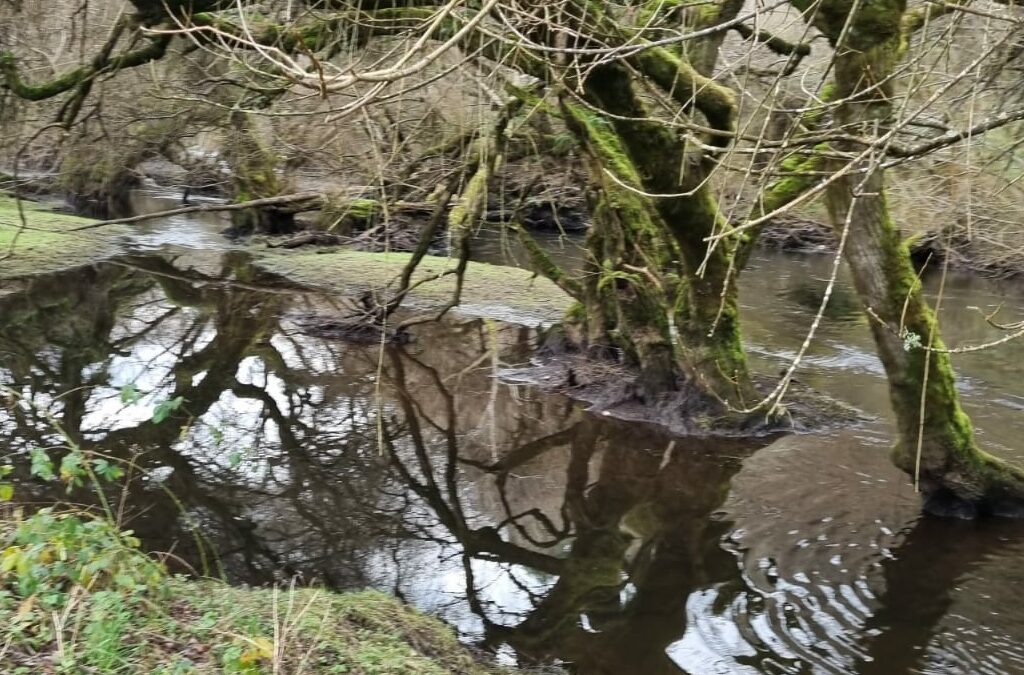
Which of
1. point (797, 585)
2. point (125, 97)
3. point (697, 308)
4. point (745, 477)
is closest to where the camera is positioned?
point (797, 585)

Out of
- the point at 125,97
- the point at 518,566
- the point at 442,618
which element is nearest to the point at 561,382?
the point at 518,566

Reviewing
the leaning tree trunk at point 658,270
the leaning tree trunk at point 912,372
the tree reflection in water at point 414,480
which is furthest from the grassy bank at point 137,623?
the leaning tree trunk at point 658,270

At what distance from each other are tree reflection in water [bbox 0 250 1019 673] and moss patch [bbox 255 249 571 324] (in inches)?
75.3

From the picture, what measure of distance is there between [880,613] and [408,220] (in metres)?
10.0

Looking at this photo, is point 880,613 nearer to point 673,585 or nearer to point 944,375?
point 673,585

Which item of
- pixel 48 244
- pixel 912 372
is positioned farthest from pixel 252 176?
pixel 912 372

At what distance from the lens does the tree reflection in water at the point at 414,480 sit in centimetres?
565

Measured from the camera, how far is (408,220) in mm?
14039

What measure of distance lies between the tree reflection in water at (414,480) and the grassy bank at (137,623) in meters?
0.59

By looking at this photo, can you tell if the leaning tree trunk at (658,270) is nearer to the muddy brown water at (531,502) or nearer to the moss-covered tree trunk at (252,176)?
the muddy brown water at (531,502)

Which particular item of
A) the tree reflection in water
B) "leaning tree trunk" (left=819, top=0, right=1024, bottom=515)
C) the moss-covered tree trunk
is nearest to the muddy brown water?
the tree reflection in water

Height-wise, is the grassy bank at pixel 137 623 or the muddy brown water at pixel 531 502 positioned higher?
the grassy bank at pixel 137 623

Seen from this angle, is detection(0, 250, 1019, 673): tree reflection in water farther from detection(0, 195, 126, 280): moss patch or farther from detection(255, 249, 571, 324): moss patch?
detection(0, 195, 126, 280): moss patch

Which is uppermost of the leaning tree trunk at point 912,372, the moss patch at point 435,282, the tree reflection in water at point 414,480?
the leaning tree trunk at point 912,372
